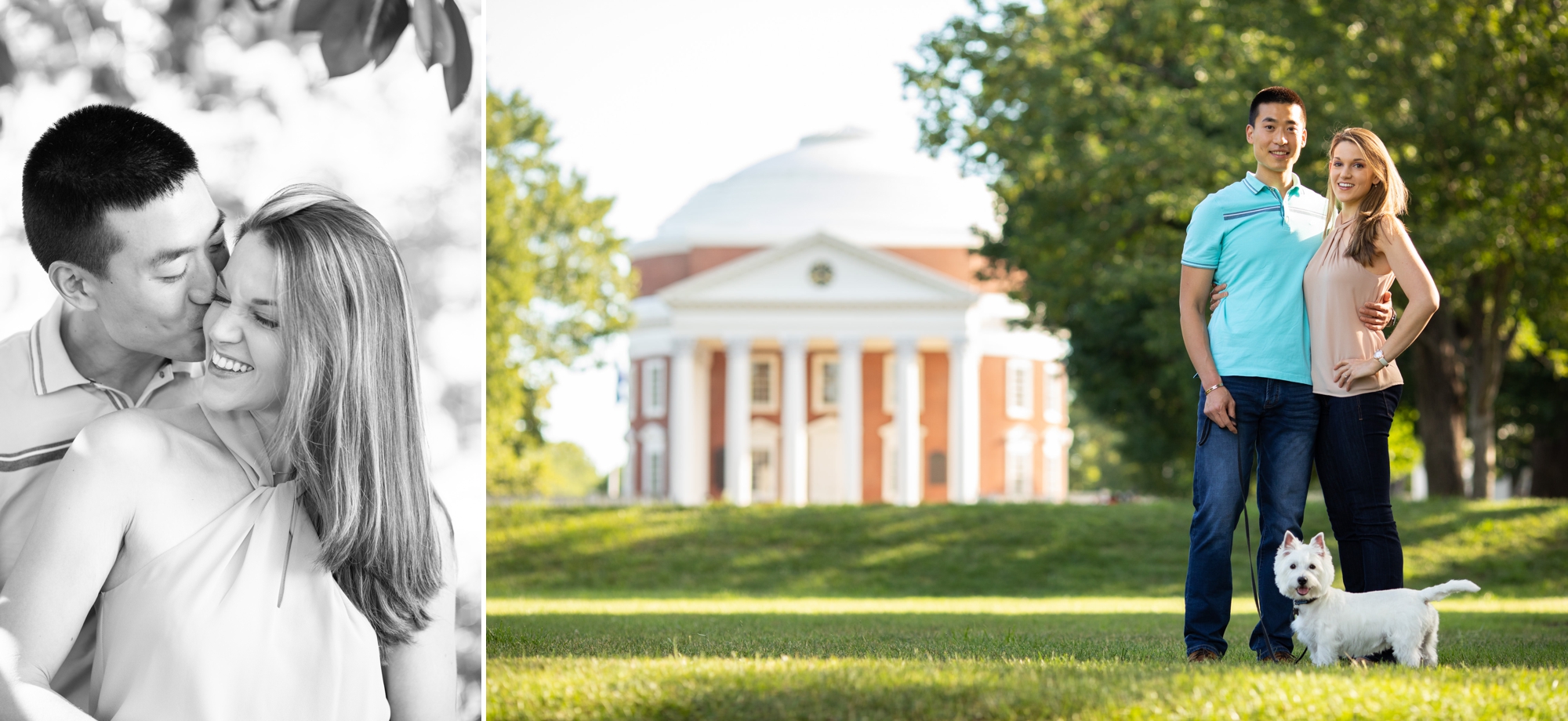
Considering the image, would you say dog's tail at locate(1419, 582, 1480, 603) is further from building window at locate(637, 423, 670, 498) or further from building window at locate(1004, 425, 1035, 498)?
building window at locate(1004, 425, 1035, 498)

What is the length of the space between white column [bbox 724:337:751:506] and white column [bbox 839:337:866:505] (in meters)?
3.55

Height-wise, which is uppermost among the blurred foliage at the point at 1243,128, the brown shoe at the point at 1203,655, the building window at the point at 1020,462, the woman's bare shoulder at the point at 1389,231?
the blurred foliage at the point at 1243,128

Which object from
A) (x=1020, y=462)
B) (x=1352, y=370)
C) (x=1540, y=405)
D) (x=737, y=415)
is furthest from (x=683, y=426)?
(x=1352, y=370)

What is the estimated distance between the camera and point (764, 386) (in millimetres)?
55250

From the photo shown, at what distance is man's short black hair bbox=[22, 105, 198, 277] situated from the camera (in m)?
4.43

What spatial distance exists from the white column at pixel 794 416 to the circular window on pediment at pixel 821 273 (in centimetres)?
226

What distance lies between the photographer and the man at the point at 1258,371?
18.8 ft

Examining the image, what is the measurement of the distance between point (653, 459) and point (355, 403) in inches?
2065

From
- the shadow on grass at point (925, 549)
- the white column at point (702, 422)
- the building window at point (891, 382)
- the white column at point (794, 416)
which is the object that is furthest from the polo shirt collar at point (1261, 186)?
the building window at point (891, 382)

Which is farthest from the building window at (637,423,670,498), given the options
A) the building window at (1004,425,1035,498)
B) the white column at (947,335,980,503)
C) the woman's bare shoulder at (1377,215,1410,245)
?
the woman's bare shoulder at (1377,215,1410,245)

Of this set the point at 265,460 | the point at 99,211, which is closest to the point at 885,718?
the point at 265,460

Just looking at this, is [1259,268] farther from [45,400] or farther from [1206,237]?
[45,400]

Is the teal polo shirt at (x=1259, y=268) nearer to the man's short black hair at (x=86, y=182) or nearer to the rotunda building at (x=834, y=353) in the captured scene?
the man's short black hair at (x=86, y=182)

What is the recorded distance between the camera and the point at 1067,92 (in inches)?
865
